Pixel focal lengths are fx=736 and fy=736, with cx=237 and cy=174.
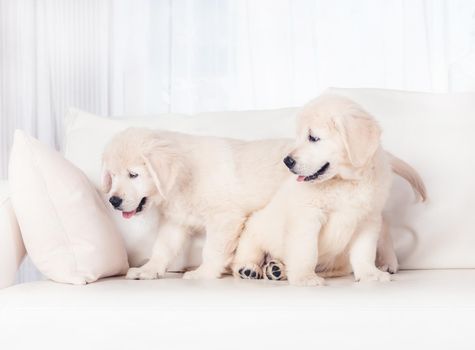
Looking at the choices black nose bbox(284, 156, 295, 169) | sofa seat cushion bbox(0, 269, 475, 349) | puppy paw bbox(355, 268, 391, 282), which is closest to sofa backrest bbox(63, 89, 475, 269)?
puppy paw bbox(355, 268, 391, 282)

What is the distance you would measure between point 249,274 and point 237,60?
1.53m

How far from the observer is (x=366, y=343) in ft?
4.42

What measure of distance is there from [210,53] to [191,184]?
137 cm

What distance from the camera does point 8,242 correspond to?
175 centimetres

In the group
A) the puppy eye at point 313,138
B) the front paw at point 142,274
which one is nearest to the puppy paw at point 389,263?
the puppy eye at point 313,138

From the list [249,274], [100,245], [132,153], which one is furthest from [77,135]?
[249,274]

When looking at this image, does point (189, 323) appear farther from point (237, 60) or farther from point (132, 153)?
point (237, 60)

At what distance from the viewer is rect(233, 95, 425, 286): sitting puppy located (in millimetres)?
1781

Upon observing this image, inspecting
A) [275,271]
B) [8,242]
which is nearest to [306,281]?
[275,271]

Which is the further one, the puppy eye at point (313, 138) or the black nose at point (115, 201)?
the black nose at point (115, 201)

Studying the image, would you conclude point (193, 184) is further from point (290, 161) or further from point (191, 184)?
point (290, 161)

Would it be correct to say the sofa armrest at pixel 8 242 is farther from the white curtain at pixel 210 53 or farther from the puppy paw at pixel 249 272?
the white curtain at pixel 210 53

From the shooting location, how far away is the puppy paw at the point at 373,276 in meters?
1.78

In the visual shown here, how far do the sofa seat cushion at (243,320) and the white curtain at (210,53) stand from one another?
1.83 meters
